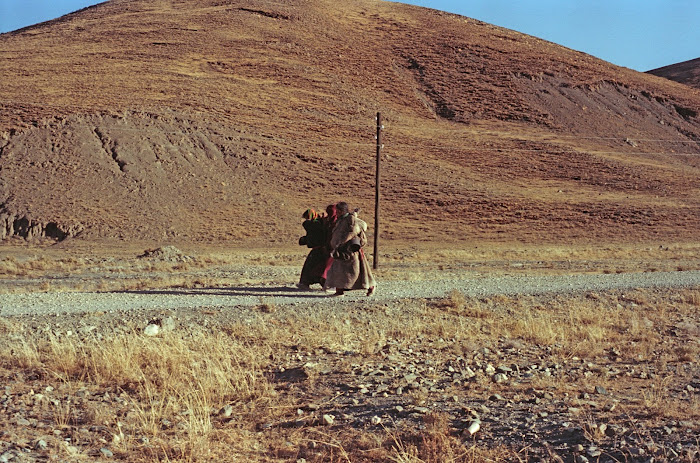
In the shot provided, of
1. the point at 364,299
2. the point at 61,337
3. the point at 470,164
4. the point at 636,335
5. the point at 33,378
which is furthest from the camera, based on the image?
the point at 470,164

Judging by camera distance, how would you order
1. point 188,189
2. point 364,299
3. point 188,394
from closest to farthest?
point 188,394 < point 364,299 < point 188,189

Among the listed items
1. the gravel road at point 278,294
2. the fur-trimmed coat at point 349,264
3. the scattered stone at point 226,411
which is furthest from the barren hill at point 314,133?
the scattered stone at point 226,411

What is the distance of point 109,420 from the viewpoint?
6262mm

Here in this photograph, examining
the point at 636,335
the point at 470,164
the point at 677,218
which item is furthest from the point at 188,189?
the point at 636,335

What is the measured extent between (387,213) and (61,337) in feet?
109

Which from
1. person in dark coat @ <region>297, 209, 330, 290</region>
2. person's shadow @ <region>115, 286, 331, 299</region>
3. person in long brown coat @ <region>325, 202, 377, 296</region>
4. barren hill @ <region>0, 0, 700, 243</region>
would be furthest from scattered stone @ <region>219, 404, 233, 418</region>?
barren hill @ <region>0, 0, 700, 243</region>

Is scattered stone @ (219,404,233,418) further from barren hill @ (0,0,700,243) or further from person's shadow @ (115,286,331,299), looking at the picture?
barren hill @ (0,0,700,243)

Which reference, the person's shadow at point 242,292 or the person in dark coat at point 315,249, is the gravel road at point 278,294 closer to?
the person's shadow at point 242,292

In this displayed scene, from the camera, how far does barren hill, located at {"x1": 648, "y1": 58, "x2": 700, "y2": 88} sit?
107 meters

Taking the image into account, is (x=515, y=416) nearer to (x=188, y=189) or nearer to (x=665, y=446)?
(x=665, y=446)

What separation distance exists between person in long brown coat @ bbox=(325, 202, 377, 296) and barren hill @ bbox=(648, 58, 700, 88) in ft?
334

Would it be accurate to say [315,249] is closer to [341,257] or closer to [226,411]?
[341,257]

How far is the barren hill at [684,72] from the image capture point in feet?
352

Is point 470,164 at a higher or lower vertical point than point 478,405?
higher
